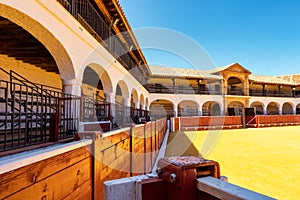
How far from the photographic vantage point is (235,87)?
28.1 meters

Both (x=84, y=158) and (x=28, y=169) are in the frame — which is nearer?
(x=28, y=169)

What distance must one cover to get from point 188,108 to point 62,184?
946 inches

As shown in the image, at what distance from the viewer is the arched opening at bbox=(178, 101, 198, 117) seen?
24.8 meters

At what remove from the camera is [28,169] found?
3.90ft

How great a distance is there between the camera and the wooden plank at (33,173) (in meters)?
1.05

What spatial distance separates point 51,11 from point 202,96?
20.5 meters

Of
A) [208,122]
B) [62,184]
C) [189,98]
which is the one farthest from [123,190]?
[189,98]

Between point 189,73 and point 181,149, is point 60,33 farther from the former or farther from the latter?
point 189,73

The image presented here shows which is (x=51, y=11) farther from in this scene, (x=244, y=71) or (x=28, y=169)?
(x=244, y=71)

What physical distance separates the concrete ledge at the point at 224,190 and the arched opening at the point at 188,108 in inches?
949

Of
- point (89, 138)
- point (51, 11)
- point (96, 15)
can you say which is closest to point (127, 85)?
point (96, 15)

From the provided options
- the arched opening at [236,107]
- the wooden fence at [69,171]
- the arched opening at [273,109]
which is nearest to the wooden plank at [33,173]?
the wooden fence at [69,171]

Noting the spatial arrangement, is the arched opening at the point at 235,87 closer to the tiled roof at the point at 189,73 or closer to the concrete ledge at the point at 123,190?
the tiled roof at the point at 189,73

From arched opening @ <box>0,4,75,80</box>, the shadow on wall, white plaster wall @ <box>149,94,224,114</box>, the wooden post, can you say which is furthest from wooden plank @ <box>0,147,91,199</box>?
white plaster wall @ <box>149,94,224,114</box>
